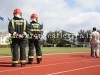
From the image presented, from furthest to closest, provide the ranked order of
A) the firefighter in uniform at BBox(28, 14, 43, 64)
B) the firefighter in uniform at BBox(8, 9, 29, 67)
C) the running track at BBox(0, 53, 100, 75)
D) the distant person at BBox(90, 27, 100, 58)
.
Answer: the distant person at BBox(90, 27, 100, 58), the firefighter in uniform at BBox(28, 14, 43, 64), the firefighter in uniform at BBox(8, 9, 29, 67), the running track at BBox(0, 53, 100, 75)

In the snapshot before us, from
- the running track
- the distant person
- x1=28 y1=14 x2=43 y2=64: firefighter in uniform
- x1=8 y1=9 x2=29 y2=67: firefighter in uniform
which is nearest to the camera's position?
the running track

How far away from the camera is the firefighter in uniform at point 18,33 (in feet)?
47.9

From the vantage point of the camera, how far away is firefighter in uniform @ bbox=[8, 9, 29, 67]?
1459 cm

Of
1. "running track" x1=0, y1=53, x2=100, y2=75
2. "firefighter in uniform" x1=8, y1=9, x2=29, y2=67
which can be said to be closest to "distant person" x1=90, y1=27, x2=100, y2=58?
"running track" x1=0, y1=53, x2=100, y2=75

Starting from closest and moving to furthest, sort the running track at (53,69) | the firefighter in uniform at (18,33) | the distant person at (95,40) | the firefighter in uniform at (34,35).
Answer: the running track at (53,69)
the firefighter in uniform at (18,33)
the firefighter in uniform at (34,35)
the distant person at (95,40)

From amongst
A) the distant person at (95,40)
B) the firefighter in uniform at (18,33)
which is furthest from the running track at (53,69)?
the distant person at (95,40)

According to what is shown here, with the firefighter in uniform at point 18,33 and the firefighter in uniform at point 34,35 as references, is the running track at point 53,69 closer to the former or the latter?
the firefighter in uniform at point 18,33

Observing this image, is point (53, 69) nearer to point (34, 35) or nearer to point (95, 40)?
point (34, 35)

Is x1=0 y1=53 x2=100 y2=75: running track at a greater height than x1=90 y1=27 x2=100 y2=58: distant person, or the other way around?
x1=90 y1=27 x2=100 y2=58: distant person

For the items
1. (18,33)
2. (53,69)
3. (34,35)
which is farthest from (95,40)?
(53,69)

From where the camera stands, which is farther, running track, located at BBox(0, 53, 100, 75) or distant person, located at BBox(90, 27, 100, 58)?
distant person, located at BBox(90, 27, 100, 58)

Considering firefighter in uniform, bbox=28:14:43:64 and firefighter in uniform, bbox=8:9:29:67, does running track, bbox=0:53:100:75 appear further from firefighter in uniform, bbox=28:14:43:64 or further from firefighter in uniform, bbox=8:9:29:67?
firefighter in uniform, bbox=28:14:43:64

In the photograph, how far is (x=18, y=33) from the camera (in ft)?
48.3

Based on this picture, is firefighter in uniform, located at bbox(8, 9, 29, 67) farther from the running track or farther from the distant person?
the distant person
